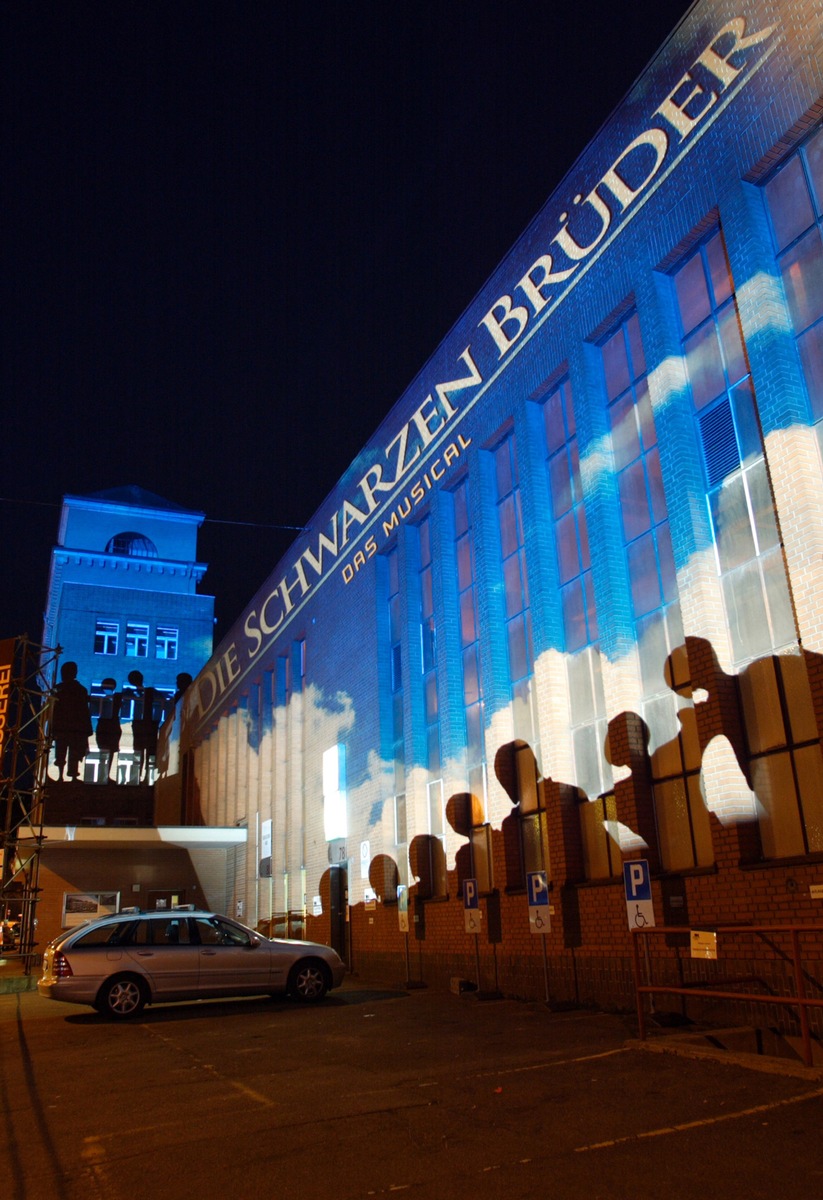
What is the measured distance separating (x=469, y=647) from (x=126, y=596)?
44.0 metres

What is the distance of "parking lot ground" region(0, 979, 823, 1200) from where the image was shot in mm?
5023

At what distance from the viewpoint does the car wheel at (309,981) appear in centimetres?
1461

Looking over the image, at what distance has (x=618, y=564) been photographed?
513 inches

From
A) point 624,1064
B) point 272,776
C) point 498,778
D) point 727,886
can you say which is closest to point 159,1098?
point 624,1064

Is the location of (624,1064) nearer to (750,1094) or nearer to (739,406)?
(750,1094)

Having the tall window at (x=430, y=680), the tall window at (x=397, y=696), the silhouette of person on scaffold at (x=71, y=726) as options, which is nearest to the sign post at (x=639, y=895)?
the tall window at (x=430, y=680)

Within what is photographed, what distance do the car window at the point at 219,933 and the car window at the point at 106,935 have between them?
107 cm

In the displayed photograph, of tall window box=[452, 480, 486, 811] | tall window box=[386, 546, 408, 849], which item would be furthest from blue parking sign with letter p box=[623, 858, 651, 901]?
tall window box=[386, 546, 408, 849]

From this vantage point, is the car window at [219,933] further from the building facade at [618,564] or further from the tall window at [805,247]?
the tall window at [805,247]

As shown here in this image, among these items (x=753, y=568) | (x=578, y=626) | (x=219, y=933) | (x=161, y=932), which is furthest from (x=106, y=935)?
(x=753, y=568)

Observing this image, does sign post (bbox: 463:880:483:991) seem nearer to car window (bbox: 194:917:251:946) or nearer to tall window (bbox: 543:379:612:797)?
tall window (bbox: 543:379:612:797)

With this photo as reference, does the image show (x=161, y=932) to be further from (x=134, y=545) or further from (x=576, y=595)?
(x=134, y=545)

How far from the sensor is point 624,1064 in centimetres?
786

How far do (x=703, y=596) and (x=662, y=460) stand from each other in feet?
6.59
